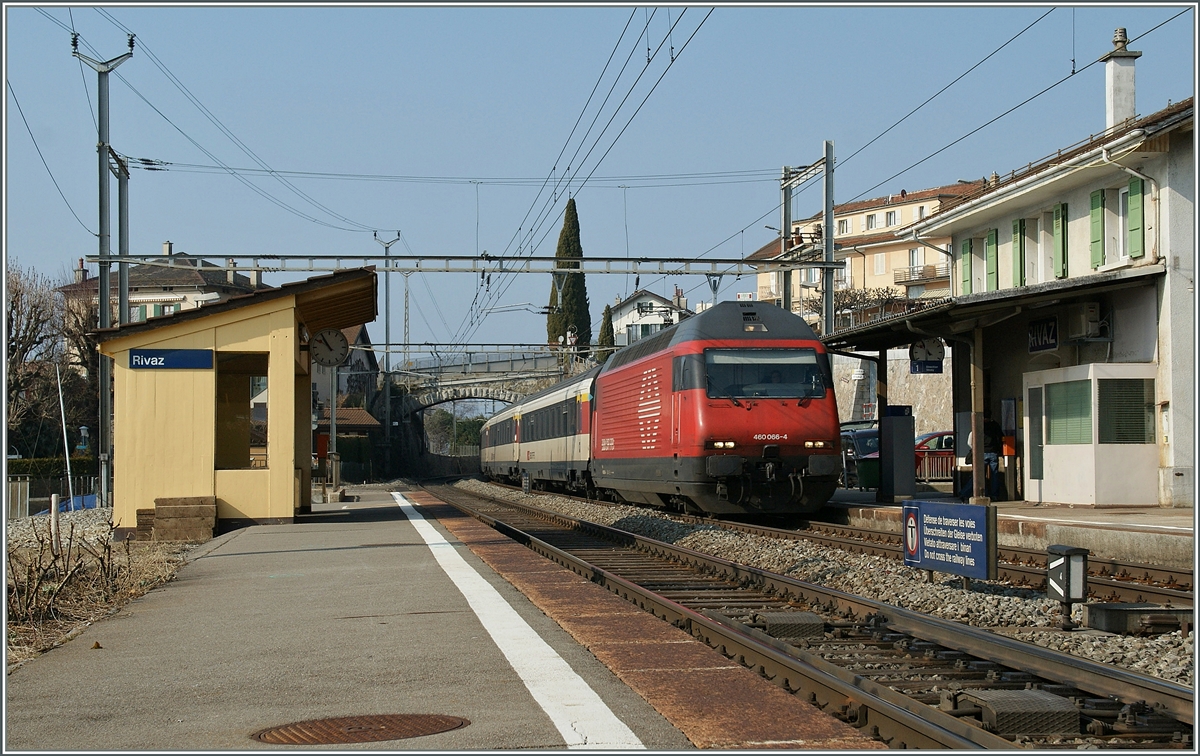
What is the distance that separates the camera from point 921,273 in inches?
2840

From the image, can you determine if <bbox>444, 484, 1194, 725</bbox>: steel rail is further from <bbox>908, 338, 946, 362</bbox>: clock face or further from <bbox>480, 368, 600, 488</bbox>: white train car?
<bbox>480, 368, 600, 488</bbox>: white train car

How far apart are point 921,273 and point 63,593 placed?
67255mm

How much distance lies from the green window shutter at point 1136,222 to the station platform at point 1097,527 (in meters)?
4.41

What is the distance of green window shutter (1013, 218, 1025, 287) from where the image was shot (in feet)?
78.7

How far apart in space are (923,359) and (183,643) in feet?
55.4

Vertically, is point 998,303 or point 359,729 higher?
point 998,303

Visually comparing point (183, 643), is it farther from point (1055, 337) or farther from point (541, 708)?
point (1055, 337)

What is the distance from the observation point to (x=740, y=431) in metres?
17.5

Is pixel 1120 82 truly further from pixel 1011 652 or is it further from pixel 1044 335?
pixel 1011 652

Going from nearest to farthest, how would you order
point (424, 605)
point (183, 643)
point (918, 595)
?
point (183, 643) < point (424, 605) < point (918, 595)

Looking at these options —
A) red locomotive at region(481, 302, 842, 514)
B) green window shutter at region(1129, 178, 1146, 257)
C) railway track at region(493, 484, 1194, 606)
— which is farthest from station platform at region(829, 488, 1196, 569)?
green window shutter at region(1129, 178, 1146, 257)

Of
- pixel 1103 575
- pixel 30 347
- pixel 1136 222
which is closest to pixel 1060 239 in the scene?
pixel 1136 222

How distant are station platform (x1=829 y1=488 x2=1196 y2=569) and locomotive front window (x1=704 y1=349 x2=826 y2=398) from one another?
8.43 ft

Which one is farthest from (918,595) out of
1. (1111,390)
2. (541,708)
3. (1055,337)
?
(1055,337)
